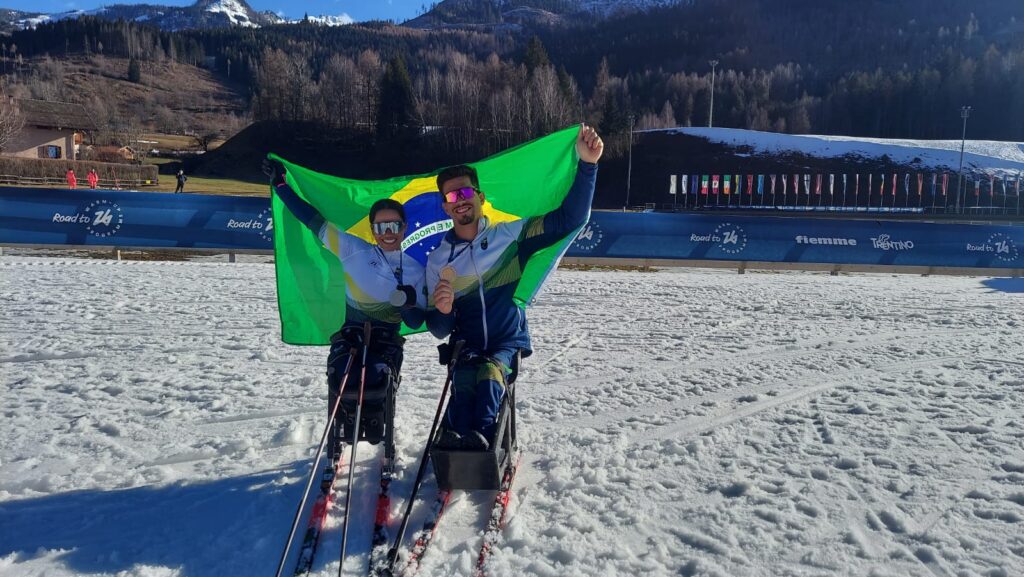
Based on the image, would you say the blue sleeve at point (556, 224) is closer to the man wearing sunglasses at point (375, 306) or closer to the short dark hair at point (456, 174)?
the short dark hair at point (456, 174)

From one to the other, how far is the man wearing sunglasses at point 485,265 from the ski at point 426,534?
498 mm

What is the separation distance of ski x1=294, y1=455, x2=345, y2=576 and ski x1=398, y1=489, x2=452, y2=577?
19.6 inches

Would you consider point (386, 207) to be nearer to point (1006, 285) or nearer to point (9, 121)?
point (1006, 285)

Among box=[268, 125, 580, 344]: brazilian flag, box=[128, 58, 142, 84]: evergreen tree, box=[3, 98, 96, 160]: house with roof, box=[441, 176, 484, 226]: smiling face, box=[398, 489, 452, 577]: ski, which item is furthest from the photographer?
box=[128, 58, 142, 84]: evergreen tree

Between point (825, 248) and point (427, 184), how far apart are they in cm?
1658

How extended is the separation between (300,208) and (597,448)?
2723 mm

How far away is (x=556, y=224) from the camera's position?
4.40 metres

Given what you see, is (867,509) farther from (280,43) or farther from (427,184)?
(280,43)

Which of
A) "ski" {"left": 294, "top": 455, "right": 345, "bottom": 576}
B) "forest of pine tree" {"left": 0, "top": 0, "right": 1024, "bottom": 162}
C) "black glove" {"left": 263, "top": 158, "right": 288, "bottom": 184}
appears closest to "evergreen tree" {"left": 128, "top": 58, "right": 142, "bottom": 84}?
"forest of pine tree" {"left": 0, "top": 0, "right": 1024, "bottom": 162}

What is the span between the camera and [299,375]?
6.75m

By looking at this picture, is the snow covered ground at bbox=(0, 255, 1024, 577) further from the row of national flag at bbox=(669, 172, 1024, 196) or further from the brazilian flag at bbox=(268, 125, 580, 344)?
the row of national flag at bbox=(669, 172, 1024, 196)

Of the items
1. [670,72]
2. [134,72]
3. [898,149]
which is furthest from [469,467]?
[134,72]

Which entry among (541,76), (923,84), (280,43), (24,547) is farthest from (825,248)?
(280,43)

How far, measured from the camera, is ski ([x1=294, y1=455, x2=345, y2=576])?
10.8 ft
